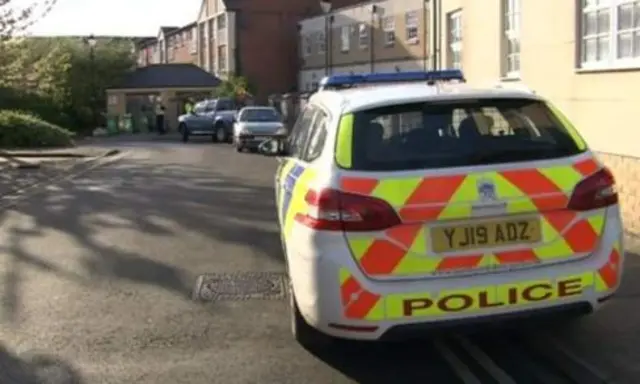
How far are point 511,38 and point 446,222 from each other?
32.3 ft

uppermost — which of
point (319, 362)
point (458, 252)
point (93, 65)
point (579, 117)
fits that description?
point (93, 65)

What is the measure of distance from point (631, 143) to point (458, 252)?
17.9 ft

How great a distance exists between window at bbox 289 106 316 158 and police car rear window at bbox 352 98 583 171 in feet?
3.93

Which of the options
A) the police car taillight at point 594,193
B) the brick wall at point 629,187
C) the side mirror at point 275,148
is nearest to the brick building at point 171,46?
the brick wall at point 629,187

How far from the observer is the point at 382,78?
8820 millimetres

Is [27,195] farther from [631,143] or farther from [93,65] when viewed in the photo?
[93,65]

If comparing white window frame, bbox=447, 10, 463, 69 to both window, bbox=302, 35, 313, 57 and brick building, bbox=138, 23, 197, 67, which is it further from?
brick building, bbox=138, 23, 197, 67

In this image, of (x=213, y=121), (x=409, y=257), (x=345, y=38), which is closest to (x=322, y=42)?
(x=345, y=38)

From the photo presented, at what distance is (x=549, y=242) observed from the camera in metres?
4.95

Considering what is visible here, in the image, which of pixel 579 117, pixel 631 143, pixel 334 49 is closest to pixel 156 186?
pixel 579 117

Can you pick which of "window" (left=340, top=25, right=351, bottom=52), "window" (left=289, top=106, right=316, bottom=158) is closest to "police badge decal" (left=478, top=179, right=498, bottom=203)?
"window" (left=289, top=106, right=316, bottom=158)

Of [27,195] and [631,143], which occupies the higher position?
[631,143]

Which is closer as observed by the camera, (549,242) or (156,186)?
(549,242)

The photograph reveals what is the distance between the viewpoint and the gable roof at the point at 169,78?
58.2 metres
